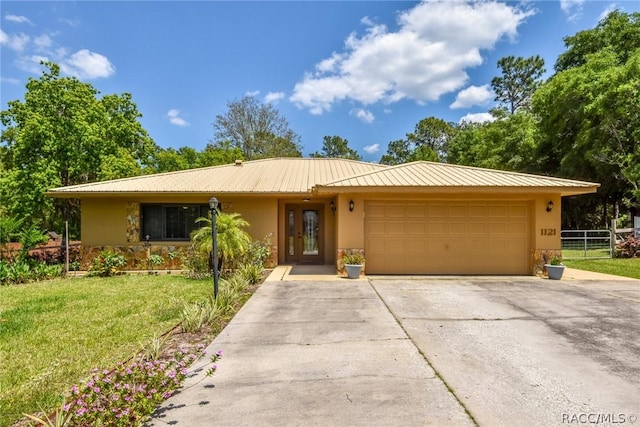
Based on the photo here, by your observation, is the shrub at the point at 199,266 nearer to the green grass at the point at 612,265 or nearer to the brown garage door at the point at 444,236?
the brown garage door at the point at 444,236

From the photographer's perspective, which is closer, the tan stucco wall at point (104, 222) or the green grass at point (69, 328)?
the green grass at point (69, 328)

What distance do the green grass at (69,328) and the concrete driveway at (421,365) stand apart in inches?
50.3

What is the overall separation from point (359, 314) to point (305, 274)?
14.8 feet

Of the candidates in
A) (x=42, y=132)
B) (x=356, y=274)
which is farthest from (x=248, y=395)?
(x=42, y=132)

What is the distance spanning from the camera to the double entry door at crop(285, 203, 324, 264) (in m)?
13.0

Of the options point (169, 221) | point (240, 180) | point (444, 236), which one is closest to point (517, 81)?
point (444, 236)

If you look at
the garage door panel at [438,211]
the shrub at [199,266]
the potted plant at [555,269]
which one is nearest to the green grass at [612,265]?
the potted plant at [555,269]

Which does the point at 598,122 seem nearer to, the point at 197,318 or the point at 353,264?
the point at 353,264

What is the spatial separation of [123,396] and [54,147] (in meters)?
20.2

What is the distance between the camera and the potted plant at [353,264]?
9602 millimetres

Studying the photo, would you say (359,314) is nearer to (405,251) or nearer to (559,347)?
(559,347)

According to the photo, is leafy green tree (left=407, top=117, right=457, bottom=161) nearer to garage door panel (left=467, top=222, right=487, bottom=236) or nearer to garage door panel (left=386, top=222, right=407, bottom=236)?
garage door panel (left=467, top=222, right=487, bottom=236)

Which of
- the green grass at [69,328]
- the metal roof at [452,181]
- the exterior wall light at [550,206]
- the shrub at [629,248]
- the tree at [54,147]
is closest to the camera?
the green grass at [69,328]

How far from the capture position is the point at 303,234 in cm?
1313
